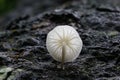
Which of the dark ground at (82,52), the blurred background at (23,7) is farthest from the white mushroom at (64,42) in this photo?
the blurred background at (23,7)

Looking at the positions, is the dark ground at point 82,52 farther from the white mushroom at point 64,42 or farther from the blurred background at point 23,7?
the blurred background at point 23,7

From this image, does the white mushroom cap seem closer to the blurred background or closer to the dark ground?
the dark ground

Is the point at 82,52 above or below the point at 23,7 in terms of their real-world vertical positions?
below

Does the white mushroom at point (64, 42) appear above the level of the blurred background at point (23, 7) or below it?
below

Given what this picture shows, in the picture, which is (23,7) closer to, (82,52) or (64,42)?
(82,52)

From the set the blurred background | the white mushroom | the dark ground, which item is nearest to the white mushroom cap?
the white mushroom

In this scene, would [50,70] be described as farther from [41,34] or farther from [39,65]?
[41,34]

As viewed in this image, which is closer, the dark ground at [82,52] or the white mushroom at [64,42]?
the white mushroom at [64,42]

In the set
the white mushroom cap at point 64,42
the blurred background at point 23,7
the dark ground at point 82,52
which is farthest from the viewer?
the blurred background at point 23,7

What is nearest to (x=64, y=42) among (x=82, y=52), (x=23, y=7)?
→ (x=82, y=52)
